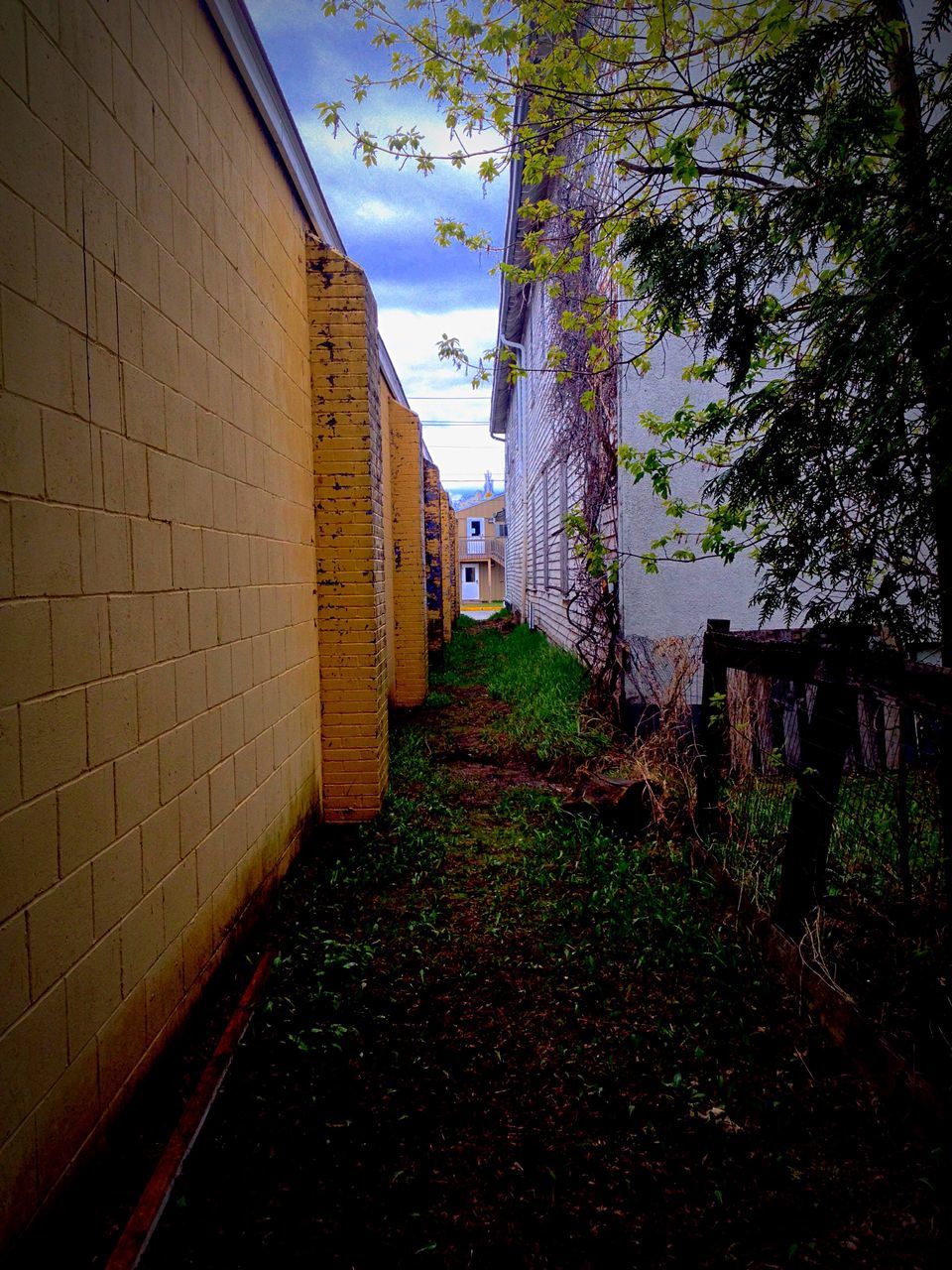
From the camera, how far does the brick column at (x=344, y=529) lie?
437cm

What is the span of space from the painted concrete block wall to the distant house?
35.3m

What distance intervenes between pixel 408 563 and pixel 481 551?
3873cm

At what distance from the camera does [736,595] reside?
6.05 metres

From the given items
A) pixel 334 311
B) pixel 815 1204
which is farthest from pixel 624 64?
pixel 815 1204

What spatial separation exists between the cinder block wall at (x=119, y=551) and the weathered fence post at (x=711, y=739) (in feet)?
7.68

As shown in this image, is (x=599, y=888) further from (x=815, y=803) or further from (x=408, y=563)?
(x=408, y=563)

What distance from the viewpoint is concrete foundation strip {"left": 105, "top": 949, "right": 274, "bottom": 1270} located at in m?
1.64

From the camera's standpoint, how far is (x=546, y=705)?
7211 mm

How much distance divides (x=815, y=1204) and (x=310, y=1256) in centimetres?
127

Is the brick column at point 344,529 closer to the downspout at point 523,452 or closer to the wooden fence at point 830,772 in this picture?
the wooden fence at point 830,772

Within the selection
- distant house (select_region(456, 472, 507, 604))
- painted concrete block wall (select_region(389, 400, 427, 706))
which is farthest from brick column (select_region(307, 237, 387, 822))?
distant house (select_region(456, 472, 507, 604))

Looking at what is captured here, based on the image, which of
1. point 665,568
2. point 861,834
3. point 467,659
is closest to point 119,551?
point 861,834

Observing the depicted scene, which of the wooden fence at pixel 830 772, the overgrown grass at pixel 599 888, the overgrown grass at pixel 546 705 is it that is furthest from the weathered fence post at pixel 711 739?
the overgrown grass at pixel 546 705

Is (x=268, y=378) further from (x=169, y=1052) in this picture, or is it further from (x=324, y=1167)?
(x=324, y=1167)
